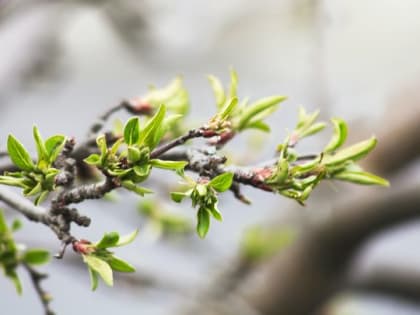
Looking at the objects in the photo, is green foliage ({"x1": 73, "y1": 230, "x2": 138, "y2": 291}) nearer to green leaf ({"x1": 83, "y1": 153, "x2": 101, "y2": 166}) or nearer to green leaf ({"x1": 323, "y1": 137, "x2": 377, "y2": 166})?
green leaf ({"x1": 83, "y1": 153, "x2": 101, "y2": 166})

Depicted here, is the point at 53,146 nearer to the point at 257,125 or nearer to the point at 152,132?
the point at 152,132

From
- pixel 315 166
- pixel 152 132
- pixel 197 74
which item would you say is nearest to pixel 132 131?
pixel 152 132

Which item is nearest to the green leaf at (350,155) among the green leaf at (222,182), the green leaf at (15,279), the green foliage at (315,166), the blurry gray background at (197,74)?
the green foliage at (315,166)

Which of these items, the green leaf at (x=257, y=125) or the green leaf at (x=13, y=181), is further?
the green leaf at (x=257, y=125)

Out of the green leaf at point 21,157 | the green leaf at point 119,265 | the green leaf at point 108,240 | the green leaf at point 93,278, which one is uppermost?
the green leaf at point 21,157

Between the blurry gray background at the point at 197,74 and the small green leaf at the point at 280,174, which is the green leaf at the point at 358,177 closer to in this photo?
the small green leaf at the point at 280,174

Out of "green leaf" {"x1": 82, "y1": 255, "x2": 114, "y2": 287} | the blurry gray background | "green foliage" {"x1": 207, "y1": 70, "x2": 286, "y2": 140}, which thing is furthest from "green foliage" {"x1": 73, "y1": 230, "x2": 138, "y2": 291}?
the blurry gray background
